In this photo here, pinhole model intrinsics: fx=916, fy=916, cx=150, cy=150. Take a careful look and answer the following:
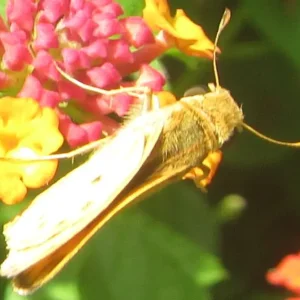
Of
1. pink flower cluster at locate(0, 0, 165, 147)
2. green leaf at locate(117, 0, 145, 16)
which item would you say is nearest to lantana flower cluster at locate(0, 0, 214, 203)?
pink flower cluster at locate(0, 0, 165, 147)

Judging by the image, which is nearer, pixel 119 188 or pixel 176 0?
pixel 119 188

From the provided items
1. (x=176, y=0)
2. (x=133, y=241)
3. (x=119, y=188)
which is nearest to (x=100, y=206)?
(x=119, y=188)

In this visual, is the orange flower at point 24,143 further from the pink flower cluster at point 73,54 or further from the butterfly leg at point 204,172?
the butterfly leg at point 204,172

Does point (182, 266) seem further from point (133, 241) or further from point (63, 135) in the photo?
point (63, 135)

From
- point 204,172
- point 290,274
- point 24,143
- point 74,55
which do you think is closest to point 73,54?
point 74,55

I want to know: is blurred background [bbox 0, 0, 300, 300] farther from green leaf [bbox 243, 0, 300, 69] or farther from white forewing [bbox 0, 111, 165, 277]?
white forewing [bbox 0, 111, 165, 277]

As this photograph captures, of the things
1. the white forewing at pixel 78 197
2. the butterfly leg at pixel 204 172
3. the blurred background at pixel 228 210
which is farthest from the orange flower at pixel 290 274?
the white forewing at pixel 78 197

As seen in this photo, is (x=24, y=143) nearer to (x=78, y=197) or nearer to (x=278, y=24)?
(x=78, y=197)
